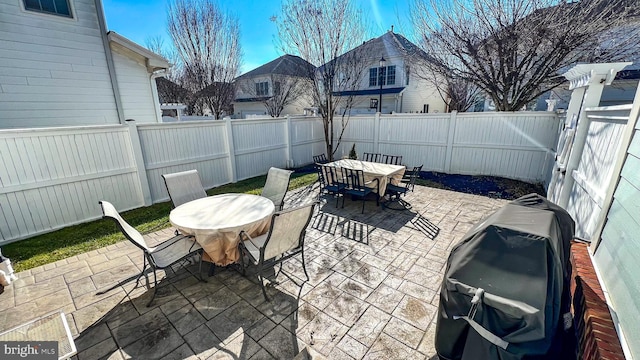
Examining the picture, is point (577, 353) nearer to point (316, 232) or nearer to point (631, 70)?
point (316, 232)

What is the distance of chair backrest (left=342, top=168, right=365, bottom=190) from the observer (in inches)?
221

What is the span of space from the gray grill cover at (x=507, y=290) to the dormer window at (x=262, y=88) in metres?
22.3

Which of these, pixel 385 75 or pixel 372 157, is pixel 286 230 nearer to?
pixel 372 157

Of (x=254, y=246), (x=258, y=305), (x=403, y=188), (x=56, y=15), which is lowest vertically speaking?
(x=258, y=305)

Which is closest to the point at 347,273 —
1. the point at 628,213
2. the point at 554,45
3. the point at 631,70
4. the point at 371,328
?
the point at 371,328

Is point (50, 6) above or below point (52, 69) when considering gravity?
above

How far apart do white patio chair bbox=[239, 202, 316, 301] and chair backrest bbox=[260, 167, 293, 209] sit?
1.25 metres

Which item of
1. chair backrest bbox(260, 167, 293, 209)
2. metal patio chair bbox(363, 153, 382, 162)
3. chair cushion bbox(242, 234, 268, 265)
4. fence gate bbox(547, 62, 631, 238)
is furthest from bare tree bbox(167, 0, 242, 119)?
fence gate bbox(547, 62, 631, 238)

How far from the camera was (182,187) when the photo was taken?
14.7 ft

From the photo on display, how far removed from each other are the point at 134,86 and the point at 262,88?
15.6 m

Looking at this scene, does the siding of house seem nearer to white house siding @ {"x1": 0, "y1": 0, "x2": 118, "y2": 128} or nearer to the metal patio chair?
the metal patio chair

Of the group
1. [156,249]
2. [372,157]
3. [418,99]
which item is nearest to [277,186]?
[156,249]

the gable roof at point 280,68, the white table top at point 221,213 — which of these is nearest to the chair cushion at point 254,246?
the white table top at point 221,213

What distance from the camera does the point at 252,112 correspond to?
950 inches
